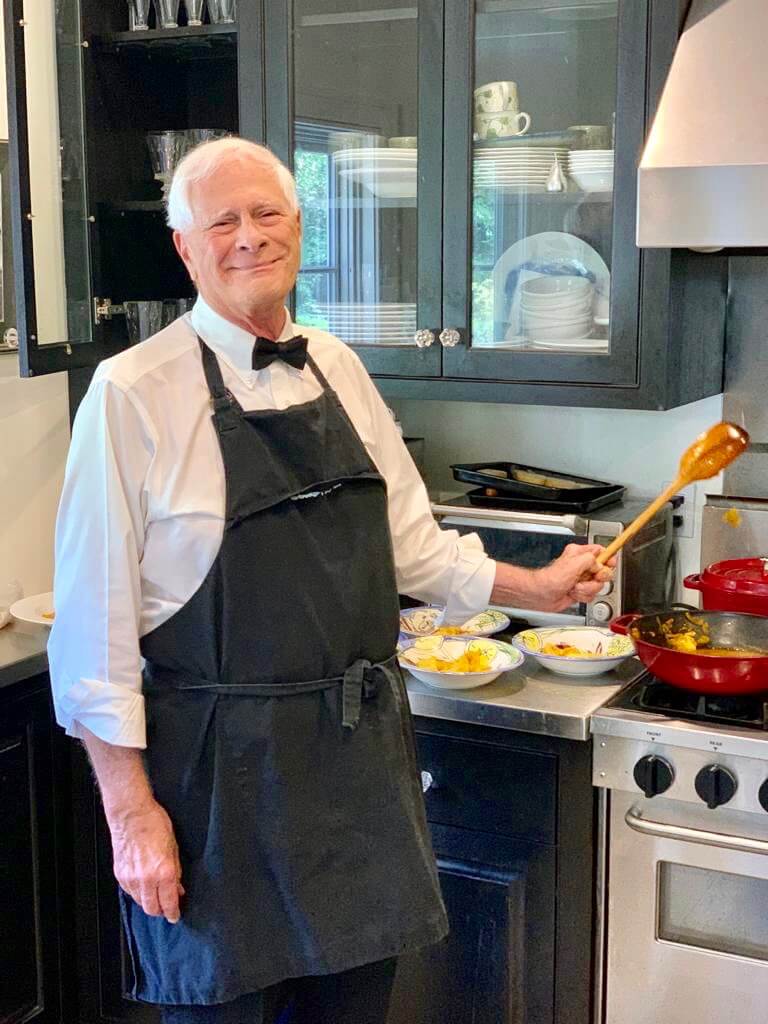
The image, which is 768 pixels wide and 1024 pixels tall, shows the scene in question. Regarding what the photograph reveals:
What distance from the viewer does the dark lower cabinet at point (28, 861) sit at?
2.16m

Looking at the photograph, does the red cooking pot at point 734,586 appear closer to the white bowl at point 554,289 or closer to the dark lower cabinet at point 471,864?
the dark lower cabinet at point 471,864

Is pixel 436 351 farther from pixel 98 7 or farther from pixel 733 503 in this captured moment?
pixel 98 7

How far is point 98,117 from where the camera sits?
2.42m

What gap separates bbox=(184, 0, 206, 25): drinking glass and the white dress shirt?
0.98 m

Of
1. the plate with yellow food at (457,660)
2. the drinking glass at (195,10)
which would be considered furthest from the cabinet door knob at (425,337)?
the drinking glass at (195,10)

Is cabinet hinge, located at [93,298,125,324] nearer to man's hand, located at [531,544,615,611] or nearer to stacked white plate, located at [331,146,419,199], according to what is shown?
stacked white plate, located at [331,146,419,199]

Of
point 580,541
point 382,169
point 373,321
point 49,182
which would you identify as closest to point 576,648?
point 580,541

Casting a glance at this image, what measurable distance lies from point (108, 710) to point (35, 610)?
989 millimetres

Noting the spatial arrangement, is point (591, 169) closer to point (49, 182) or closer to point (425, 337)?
point (425, 337)

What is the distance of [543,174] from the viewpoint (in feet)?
7.06

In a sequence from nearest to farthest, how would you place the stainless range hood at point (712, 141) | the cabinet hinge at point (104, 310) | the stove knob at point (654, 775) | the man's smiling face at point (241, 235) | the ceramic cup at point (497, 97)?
the man's smiling face at point (241, 235) → the stainless range hood at point (712, 141) → the stove knob at point (654, 775) → the ceramic cup at point (497, 97) → the cabinet hinge at point (104, 310)

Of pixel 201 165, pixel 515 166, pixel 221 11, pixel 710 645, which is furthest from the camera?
pixel 221 11

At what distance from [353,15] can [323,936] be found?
59.9 inches

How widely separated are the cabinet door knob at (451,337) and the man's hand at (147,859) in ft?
3.31
